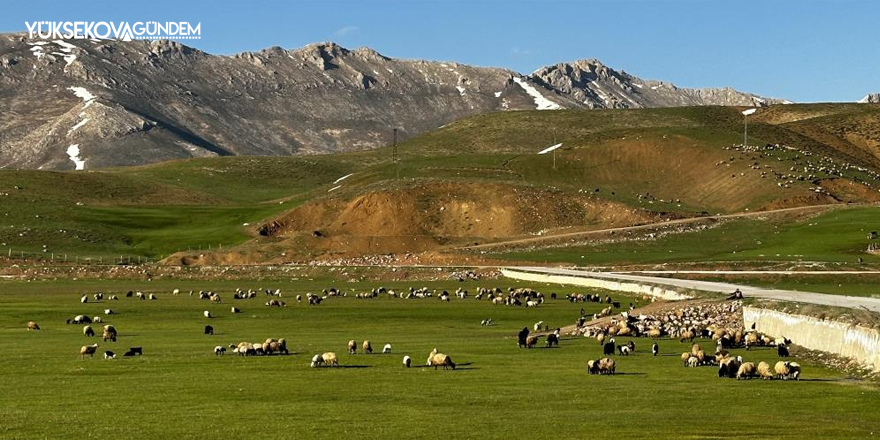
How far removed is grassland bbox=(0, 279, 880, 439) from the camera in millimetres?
26344

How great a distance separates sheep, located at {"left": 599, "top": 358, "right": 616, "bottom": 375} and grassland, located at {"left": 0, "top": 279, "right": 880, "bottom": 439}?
1.90 ft

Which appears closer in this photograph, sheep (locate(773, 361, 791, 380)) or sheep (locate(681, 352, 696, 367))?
sheep (locate(773, 361, 791, 380))

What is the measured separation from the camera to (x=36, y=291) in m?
89.2

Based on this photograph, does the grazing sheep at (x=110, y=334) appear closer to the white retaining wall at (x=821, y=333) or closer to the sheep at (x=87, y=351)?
the sheep at (x=87, y=351)

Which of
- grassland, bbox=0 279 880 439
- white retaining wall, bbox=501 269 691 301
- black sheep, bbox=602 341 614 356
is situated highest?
white retaining wall, bbox=501 269 691 301

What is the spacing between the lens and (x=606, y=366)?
123 feet

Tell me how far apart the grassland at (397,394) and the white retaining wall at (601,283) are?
64.7 feet

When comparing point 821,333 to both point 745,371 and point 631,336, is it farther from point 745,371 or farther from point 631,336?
point 631,336

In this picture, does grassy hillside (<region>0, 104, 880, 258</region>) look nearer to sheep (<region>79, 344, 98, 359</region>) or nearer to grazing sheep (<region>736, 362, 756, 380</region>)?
sheep (<region>79, 344, 98, 359</region>)

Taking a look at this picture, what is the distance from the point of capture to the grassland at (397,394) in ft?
86.4

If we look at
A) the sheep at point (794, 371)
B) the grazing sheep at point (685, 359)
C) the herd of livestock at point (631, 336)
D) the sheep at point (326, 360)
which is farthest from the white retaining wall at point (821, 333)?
the sheep at point (326, 360)

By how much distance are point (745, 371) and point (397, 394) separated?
10.9 meters


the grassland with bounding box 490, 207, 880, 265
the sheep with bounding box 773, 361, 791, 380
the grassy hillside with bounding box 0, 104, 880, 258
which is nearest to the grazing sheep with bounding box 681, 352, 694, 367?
the sheep with bounding box 773, 361, 791, 380

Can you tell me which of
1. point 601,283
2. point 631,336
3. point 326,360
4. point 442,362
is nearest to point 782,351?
point 631,336
